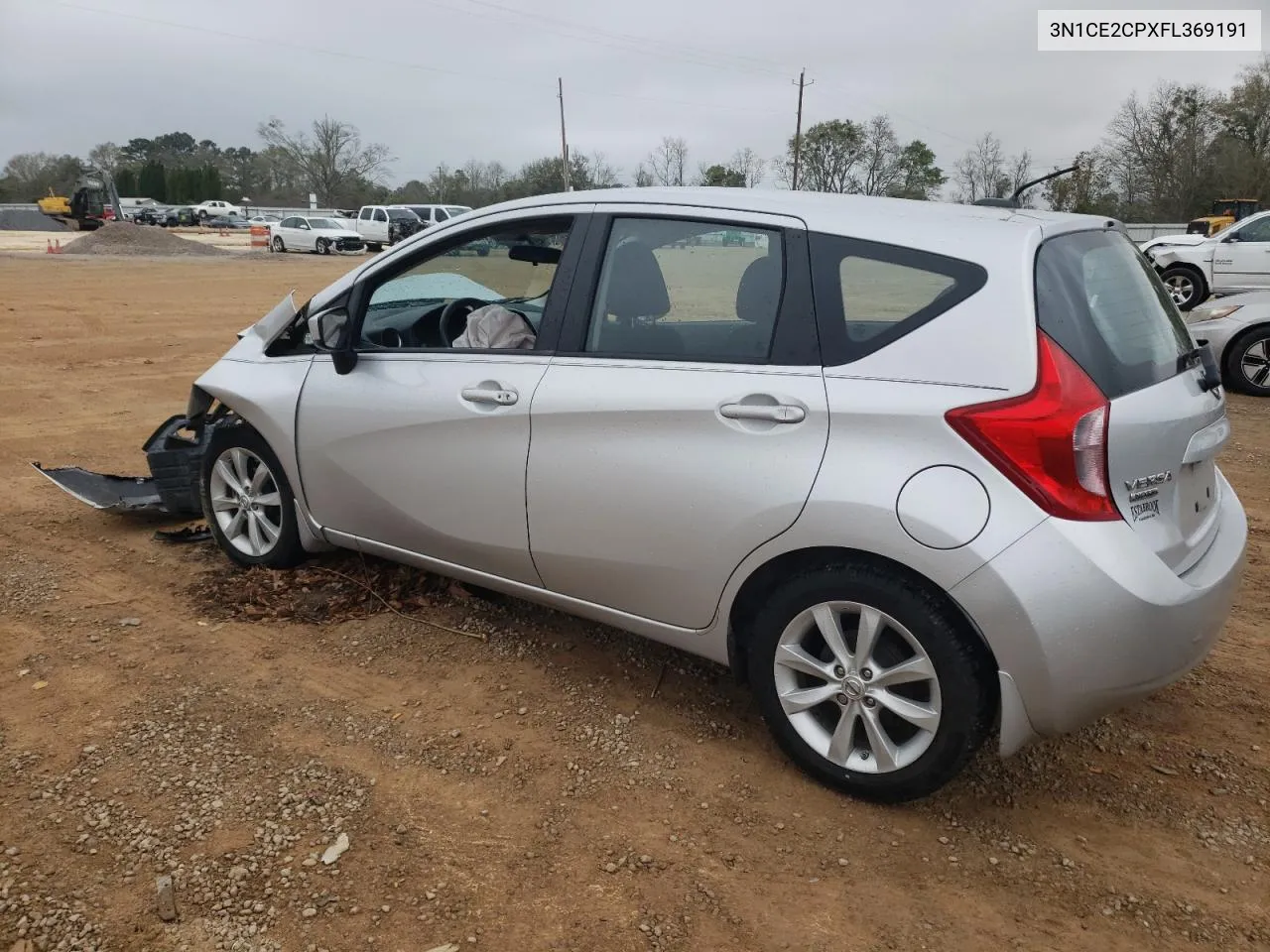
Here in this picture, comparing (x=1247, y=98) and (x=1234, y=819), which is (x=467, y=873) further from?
(x=1247, y=98)

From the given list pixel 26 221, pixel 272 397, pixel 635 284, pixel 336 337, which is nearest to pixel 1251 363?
pixel 635 284

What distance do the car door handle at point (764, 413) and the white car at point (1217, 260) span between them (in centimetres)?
1233

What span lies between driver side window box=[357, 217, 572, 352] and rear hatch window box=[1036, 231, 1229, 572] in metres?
1.68

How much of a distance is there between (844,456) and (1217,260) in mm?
14022

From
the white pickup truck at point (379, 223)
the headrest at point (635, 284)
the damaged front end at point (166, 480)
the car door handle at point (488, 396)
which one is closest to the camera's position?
the headrest at point (635, 284)

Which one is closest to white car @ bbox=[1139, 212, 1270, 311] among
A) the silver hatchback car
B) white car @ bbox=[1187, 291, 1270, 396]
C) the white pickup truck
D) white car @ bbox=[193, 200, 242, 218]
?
white car @ bbox=[1187, 291, 1270, 396]

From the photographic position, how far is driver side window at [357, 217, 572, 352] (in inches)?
141

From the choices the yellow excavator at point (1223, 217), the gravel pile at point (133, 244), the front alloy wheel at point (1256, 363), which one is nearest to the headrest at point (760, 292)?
the front alloy wheel at point (1256, 363)

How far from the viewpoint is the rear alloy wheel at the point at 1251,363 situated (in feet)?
31.3

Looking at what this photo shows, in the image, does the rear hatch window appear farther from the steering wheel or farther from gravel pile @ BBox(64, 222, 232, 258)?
gravel pile @ BBox(64, 222, 232, 258)

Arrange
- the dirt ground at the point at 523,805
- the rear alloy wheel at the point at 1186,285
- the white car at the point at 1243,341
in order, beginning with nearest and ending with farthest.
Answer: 1. the dirt ground at the point at 523,805
2. the white car at the point at 1243,341
3. the rear alloy wheel at the point at 1186,285

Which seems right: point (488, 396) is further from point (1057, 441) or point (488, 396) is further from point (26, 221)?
point (26, 221)

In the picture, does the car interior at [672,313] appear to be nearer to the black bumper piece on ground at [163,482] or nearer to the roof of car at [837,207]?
the roof of car at [837,207]

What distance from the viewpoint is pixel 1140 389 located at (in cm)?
260
